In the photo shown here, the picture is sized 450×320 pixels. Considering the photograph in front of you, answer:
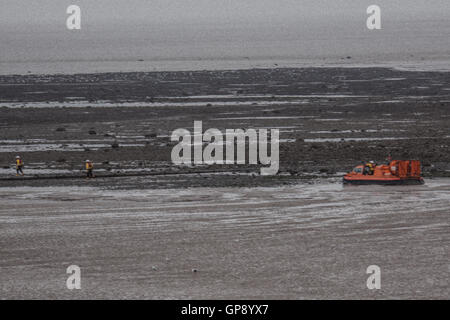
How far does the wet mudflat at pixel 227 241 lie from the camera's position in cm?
2473

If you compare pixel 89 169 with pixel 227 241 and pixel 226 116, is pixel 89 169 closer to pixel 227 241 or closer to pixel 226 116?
pixel 227 241

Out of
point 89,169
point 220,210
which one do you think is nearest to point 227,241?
point 220,210

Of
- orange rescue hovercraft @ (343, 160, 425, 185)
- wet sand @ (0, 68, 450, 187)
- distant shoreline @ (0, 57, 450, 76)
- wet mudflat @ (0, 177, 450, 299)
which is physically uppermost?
distant shoreline @ (0, 57, 450, 76)

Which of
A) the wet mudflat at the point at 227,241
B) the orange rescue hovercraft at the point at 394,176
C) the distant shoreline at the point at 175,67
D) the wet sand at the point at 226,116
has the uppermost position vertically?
the distant shoreline at the point at 175,67

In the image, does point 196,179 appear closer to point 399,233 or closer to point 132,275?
point 399,233

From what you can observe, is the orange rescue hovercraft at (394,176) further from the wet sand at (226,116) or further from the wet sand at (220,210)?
the wet sand at (226,116)

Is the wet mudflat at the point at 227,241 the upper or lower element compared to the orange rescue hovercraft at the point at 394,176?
lower

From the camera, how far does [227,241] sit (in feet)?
96.3

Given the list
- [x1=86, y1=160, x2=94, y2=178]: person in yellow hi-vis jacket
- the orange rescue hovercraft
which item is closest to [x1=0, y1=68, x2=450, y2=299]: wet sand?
[x1=86, y1=160, x2=94, y2=178]: person in yellow hi-vis jacket

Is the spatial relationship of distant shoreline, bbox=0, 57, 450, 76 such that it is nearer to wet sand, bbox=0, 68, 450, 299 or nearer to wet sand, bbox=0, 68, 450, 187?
wet sand, bbox=0, 68, 450, 187

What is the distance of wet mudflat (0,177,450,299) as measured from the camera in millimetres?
24734

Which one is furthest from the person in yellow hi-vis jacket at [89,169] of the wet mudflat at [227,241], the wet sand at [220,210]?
the wet mudflat at [227,241]

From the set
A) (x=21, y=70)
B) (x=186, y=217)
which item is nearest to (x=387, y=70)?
(x=21, y=70)

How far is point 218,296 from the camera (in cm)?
2398
